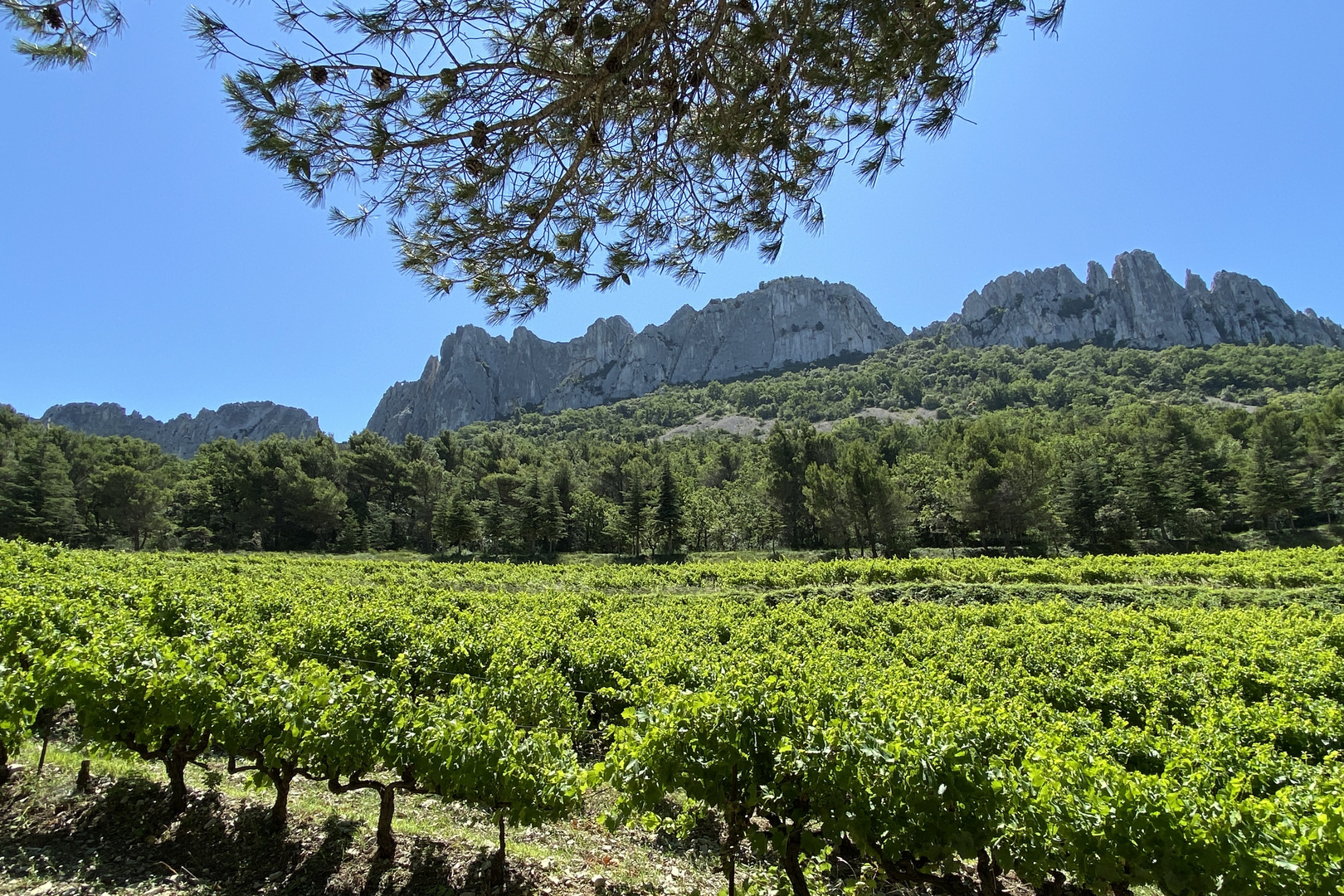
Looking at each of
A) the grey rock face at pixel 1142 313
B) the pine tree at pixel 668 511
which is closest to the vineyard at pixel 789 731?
the pine tree at pixel 668 511

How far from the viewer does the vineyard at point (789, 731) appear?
12.1 feet

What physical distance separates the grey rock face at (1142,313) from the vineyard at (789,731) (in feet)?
641

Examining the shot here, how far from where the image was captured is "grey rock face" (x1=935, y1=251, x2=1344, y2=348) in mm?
163500

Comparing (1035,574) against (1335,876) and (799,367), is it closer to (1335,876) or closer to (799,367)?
(1335,876)

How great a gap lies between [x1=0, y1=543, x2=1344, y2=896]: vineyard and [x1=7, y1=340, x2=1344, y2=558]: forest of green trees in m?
35.3

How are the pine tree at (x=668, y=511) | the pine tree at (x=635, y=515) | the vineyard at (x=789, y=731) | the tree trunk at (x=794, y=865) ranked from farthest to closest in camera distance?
the pine tree at (x=635, y=515), the pine tree at (x=668, y=511), the tree trunk at (x=794, y=865), the vineyard at (x=789, y=731)

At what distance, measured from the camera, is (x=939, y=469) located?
5938cm

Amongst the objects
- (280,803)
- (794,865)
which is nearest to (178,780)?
(280,803)

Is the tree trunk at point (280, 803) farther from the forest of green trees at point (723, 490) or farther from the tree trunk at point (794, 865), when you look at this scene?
the forest of green trees at point (723, 490)

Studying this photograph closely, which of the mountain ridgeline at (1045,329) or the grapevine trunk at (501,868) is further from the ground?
the mountain ridgeline at (1045,329)

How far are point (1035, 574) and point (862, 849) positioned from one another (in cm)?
2607

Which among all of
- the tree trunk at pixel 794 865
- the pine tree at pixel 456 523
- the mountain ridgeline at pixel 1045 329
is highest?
the mountain ridgeline at pixel 1045 329

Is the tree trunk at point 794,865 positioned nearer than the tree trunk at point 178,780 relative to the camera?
Yes

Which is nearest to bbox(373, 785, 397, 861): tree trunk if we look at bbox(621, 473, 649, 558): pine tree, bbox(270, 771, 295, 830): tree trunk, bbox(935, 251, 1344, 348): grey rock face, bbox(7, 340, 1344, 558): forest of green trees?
bbox(270, 771, 295, 830): tree trunk
